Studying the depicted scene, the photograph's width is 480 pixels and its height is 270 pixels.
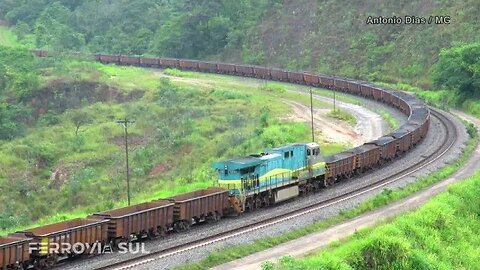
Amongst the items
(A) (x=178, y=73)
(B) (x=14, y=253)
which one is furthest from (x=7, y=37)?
(B) (x=14, y=253)

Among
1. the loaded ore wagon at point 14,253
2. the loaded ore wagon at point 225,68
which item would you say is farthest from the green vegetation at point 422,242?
the loaded ore wagon at point 225,68

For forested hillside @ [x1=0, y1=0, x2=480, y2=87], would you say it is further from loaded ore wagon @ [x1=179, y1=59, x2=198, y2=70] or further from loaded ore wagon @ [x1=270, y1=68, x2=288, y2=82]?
loaded ore wagon @ [x1=179, y1=59, x2=198, y2=70]

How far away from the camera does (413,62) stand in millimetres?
94188

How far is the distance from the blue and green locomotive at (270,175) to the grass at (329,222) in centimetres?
407

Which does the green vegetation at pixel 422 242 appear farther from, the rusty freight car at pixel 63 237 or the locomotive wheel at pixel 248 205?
the rusty freight car at pixel 63 237

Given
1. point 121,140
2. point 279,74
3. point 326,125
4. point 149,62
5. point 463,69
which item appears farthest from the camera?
point 149,62

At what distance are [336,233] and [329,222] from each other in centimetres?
229

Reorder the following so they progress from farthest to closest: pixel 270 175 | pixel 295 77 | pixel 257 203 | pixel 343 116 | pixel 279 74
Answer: pixel 279 74
pixel 295 77
pixel 343 116
pixel 270 175
pixel 257 203

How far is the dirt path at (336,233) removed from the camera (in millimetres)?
30297

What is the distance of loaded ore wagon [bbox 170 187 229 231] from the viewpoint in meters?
34.7

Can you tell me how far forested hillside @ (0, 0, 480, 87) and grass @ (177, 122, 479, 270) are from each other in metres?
43.2

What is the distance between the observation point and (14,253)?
27.7 m

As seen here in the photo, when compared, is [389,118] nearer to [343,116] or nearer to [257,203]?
[343,116]

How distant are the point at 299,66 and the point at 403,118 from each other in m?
36.8
